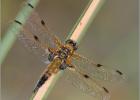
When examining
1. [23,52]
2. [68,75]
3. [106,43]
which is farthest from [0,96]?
[106,43]

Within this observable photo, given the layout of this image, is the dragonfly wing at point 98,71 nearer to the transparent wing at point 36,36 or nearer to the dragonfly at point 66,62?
the dragonfly at point 66,62

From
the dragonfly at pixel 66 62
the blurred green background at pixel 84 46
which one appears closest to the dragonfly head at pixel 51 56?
the dragonfly at pixel 66 62

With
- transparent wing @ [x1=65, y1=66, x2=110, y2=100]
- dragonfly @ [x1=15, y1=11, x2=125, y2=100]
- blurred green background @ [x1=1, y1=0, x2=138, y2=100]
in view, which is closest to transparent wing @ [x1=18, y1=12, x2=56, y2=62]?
dragonfly @ [x1=15, y1=11, x2=125, y2=100]

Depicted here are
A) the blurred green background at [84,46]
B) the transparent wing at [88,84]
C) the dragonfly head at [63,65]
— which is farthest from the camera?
the blurred green background at [84,46]

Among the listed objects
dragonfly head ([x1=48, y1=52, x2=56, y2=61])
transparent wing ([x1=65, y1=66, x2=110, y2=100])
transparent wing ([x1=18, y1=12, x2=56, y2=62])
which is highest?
transparent wing ([x1=18, y1=12, x2=56, y2=62])

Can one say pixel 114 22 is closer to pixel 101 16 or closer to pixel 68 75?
pixel 101 16

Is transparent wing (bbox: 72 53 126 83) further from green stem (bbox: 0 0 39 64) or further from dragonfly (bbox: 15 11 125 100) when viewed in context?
green stem (bbox: 0 0 39 64)
